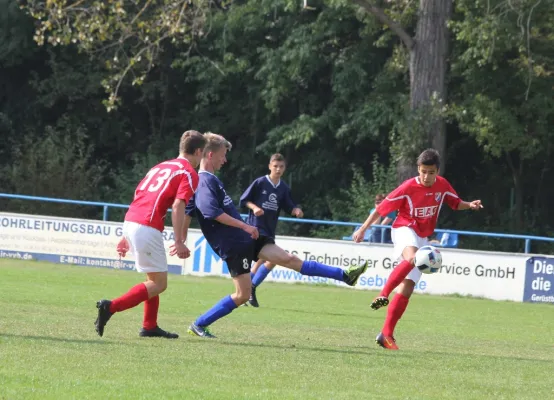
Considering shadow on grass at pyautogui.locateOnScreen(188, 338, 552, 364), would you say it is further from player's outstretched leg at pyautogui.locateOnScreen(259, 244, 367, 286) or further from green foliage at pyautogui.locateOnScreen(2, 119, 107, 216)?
green foliage at pyautogui.locateOnScreen(2, 119, 107, 216)

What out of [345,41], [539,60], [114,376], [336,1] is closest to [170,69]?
[345,41]

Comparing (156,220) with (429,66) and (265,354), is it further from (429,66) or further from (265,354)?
(429,66)

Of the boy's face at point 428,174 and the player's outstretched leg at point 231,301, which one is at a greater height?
the boy's face at point 428,174

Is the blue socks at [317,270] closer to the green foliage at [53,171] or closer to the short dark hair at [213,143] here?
the short dark hair at [213,143]

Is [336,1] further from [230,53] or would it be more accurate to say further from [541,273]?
[541,273]

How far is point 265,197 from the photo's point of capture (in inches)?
602

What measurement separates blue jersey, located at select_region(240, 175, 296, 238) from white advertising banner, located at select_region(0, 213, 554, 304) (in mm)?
6208

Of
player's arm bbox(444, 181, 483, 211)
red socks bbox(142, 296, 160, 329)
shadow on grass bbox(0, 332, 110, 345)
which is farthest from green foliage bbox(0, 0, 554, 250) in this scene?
shadow on grass bbox(0, 332, 110, 345)

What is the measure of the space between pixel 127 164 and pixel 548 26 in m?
13.7

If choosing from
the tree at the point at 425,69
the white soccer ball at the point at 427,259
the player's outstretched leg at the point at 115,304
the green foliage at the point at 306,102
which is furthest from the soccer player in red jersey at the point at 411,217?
the tree at the point at 425,69

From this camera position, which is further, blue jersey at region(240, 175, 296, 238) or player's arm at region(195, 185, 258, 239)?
blue jersey at region(240, 175, 296, 238)

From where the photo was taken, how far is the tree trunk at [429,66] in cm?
2584

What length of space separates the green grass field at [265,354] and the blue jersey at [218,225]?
81 cm

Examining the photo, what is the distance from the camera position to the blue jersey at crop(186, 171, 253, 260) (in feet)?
32.3
